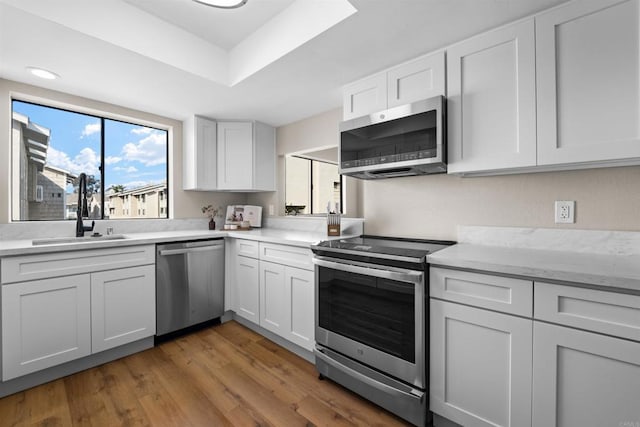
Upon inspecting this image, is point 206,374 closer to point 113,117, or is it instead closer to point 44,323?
point 44,323

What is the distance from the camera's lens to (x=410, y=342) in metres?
1.51

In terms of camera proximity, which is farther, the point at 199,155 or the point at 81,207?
the point at 199,155

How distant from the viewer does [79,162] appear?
2.71m

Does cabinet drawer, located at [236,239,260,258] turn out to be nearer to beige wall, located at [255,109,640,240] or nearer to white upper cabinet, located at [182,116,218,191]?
white upper cabinet, located at [182,116,218,191]

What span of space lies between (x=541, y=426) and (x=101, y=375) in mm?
2639

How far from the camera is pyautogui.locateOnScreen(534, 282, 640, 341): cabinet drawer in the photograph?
101cm

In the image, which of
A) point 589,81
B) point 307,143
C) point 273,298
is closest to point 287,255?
point 273,298

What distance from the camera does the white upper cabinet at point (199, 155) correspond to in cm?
307

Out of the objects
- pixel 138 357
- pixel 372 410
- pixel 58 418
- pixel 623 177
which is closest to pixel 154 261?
pixel 138 357

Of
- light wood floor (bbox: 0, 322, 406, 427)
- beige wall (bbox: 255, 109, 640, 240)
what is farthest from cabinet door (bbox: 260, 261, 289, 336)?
beige wall (bbox: 255, 109, 640, 240)

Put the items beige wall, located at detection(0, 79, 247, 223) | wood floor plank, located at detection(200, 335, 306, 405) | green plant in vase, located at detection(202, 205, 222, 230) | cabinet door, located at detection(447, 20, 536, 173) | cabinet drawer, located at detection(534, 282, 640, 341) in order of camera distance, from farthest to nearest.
→ green plant in vase, located at detection(202, 205, 222, 230) < beige wall, located at detection(0, 79, 247, 223) < wood floor plank, located at detection(200, 335, 306, 405) < cabinet door, located at detection(447, 20, 536, 173) < cabinet drawer, located at detection(534, 282, 640, 341)

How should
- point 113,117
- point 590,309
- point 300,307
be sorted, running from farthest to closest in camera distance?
point 113,117 < point 300,307 < point 590,309

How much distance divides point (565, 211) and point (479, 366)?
1000mm

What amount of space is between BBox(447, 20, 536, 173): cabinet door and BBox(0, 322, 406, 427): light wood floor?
62.3 inches
